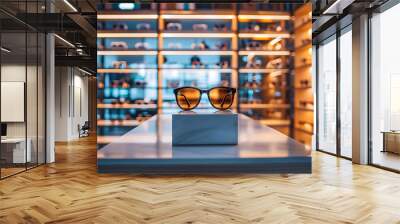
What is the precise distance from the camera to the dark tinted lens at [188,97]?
3.50 metres

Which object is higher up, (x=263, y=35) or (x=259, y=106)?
(x=263, y=35)

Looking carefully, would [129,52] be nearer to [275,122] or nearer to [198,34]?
[198,34]

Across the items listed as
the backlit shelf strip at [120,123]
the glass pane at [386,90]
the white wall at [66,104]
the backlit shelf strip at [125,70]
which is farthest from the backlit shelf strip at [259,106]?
the white wall at [66,104]

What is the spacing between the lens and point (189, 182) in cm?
437

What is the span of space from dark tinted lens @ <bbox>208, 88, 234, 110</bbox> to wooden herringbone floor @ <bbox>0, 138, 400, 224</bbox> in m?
0.92

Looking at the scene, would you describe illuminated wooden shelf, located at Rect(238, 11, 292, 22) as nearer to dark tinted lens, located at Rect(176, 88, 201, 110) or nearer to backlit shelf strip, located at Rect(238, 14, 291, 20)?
backlit shelf strip, located at Rect(238, 14, 291, 20)

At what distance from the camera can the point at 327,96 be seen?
26.1 feet

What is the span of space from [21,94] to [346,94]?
18.5 feet

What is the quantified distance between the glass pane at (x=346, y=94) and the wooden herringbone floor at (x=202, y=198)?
5.55 feet

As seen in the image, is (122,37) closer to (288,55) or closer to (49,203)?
(288,55)

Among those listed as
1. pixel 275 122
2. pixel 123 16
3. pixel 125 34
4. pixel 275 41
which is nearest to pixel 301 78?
pixel 275 41

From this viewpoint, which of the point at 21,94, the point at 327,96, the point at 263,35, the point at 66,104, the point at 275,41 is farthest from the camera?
the point at 66,104

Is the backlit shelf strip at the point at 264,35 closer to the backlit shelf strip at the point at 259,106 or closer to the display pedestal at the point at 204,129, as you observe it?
the backlit shelf strip at the point at 259,106

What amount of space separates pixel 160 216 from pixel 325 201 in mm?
1554
